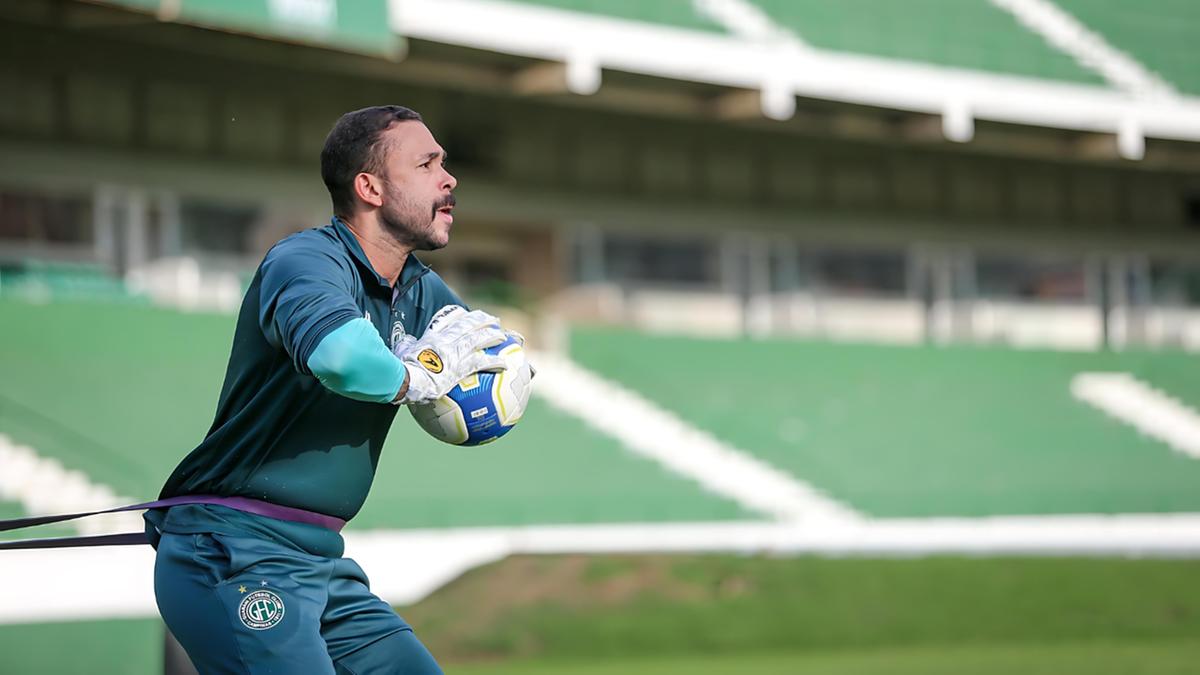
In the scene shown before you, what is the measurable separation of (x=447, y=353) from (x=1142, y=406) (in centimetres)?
2149

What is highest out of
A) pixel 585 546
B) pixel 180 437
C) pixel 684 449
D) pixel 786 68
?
pixel 786 68

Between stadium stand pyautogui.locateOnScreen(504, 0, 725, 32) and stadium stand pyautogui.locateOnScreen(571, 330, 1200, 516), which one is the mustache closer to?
stadium stand pyautogui.locateOnScreen(571, 330, 1200, 516)

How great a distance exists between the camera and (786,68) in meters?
21.3

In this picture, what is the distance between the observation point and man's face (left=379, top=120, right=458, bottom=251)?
371 cm

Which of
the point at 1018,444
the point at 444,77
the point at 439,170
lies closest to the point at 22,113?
the point at 444,77

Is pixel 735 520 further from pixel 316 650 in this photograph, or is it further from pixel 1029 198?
pixel 316 650

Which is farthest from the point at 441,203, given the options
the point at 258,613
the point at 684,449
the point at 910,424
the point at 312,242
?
the point at 910,424

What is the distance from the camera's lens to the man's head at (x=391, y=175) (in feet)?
12.2

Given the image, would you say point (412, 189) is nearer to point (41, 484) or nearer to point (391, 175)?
point (391, 175)

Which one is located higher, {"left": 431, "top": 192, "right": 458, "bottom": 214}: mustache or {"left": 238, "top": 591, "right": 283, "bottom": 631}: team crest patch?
{"left": 431, "top": 192, "right": 458, "bottom": 214}: mustache

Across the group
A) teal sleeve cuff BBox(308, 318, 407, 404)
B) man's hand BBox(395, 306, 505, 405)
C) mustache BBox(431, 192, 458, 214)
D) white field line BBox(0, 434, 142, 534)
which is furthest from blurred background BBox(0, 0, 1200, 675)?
teal sleeve cuff BBox(308, 318, 407, 404)

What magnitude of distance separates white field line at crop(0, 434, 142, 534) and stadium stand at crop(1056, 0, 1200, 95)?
1732cm

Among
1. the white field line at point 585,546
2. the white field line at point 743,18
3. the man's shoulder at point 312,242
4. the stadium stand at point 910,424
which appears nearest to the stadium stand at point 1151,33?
the stadium stand at point 910,424

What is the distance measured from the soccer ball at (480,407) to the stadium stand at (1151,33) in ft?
75.5
